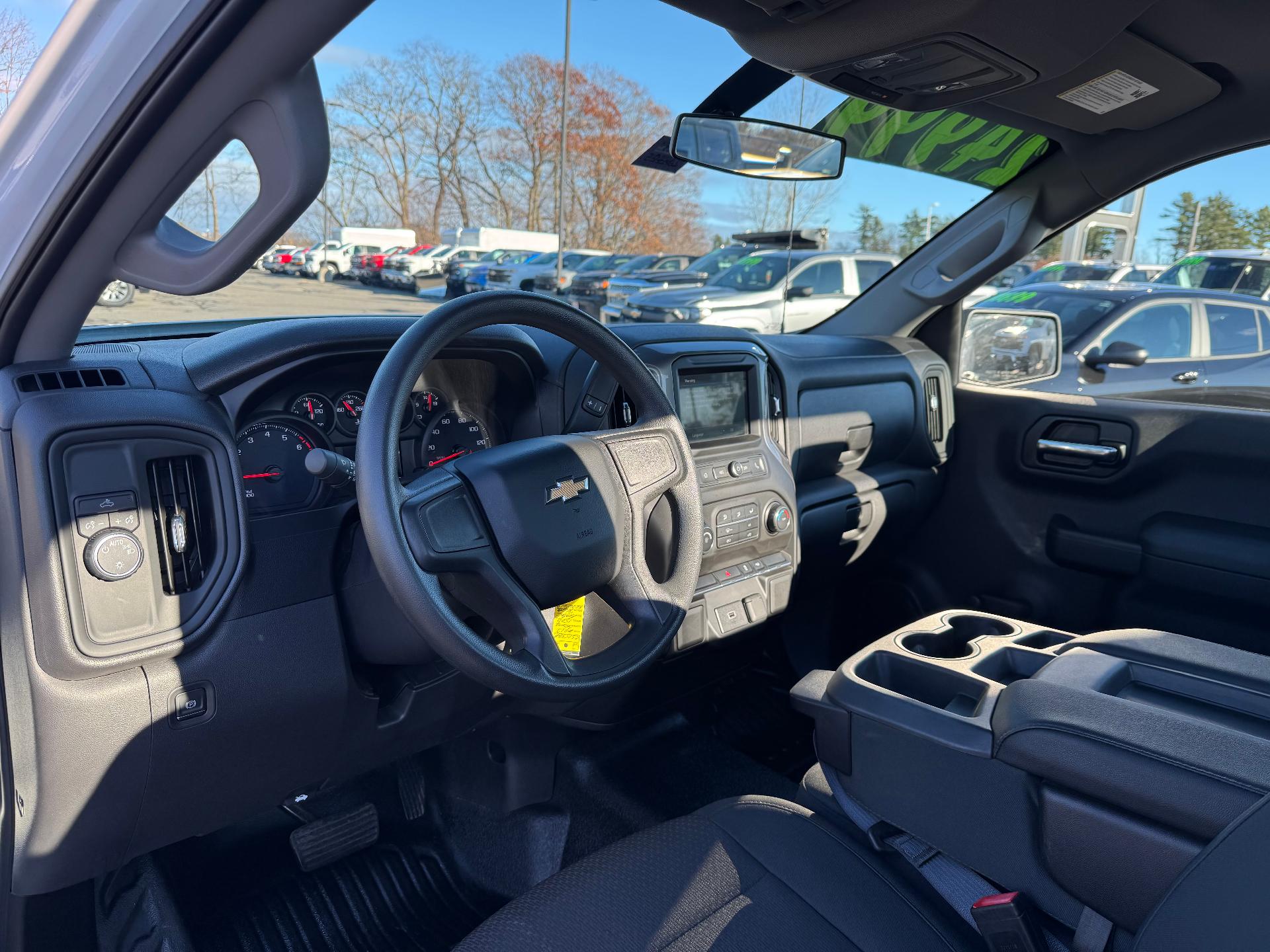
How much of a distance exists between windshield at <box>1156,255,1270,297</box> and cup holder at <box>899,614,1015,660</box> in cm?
144

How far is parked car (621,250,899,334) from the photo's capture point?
2.72m

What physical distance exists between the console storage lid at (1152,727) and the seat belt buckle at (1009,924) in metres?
0.17

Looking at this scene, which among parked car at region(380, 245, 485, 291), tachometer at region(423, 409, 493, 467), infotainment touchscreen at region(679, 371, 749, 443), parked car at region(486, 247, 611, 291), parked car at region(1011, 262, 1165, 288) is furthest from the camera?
parked car at region(1011, 262, 1165, 288)

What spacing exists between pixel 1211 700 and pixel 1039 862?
400mm

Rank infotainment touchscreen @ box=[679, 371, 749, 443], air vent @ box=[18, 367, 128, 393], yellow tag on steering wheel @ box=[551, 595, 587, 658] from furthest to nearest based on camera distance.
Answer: infotainment touchscreen @ box=[679, 371, 749, 443] → yellow tag on steering wheel @ box=[551, 595, 587, 658] → air vent @ box=[18, 367, 128, 393]

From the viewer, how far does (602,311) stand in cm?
248

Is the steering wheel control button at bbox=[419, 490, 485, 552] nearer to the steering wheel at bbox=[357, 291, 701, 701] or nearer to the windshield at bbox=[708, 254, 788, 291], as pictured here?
the steering wheel at bbox=[357, 291, 701, 701]

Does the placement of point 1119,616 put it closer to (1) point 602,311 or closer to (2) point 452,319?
(1) point 602,311

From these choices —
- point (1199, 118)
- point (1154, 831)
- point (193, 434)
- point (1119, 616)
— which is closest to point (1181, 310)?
point (1199, 118)

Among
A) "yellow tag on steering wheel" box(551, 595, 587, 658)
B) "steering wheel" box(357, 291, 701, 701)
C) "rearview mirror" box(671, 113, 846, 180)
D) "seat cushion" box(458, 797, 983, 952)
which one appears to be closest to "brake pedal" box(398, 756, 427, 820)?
"steering wheel" box(357, 291, 701, 701)

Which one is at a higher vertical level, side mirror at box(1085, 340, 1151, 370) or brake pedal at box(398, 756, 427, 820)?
side mirror at box(1085, 340, 1151, 370)

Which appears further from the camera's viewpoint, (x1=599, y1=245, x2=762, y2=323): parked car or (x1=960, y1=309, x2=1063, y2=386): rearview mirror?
(x1=960, y1=309, x2=1063, y2=386): rearview mirror

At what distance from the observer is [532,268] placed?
212 cm

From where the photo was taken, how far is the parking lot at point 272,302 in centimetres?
158
